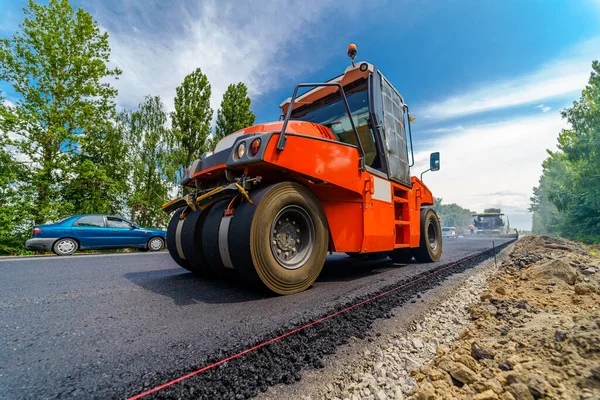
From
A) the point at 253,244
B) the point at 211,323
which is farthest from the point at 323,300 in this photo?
the point at 211,323

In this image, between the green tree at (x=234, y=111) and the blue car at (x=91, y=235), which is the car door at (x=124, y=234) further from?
the green tree at (x=234, y=111)

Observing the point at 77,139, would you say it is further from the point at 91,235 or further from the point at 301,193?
the point at 301,193

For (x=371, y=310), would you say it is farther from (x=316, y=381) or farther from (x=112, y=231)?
(x=112, y=231)

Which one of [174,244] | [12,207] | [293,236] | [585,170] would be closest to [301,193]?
[293,236]

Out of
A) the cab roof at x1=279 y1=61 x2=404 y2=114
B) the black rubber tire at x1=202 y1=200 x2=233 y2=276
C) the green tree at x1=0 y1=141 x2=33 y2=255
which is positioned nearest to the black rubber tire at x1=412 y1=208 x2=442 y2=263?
the cab roof at x1=279 y1=61 x2=404 y2=114

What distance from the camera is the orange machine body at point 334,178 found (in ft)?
8.54

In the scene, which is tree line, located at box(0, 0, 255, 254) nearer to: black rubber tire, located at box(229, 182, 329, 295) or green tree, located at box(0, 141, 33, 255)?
green tree, located at box(0, 141, 33, 255)

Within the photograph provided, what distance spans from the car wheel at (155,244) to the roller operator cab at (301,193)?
7.45m

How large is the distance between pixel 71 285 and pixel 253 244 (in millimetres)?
2214

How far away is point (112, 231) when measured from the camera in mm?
8867

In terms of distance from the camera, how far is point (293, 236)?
9.09 ft

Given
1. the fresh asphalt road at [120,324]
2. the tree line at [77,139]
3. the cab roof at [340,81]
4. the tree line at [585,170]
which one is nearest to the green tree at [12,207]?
the tree line at [77,139]

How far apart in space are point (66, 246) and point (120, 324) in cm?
868

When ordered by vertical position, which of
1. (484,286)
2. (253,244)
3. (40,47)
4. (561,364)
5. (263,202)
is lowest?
(484,286)
